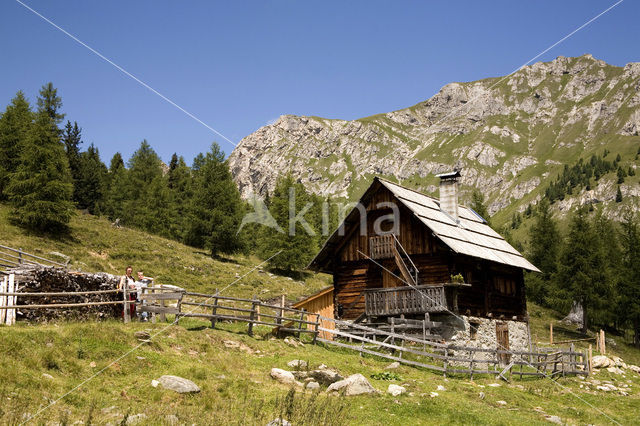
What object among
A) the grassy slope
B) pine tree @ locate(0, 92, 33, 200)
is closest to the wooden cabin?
the grassy slope

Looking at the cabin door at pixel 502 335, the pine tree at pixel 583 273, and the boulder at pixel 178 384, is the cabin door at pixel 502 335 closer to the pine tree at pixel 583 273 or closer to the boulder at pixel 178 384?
the boulder at pixel 178 384

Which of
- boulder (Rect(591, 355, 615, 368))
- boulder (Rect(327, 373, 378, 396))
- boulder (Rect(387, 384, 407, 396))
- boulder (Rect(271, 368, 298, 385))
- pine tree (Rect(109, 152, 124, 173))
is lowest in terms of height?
boulder (Rect(591, 355, 615, 368))

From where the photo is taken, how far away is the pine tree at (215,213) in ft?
177

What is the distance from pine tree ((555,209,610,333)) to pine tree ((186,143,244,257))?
110ft

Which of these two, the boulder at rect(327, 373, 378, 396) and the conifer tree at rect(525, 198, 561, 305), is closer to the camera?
the boulder at rect(327, 373, 378, 396)

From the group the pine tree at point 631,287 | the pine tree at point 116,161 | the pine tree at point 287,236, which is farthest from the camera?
the pine tree at point 116,161

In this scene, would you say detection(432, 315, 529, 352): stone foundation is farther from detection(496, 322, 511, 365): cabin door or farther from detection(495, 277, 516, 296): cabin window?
detection(495, 277, 516, 296): cabin window

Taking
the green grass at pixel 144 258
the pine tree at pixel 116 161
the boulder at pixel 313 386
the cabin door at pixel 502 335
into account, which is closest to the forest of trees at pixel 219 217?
the green grass at pixel 144 258

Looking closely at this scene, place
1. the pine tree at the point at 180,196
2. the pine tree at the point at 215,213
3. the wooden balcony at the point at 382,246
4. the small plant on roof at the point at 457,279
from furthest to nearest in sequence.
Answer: the pine tree at the point at 180,196 → the pine tree at the point at 215,213 → the wooden balcony at the point at 382,246 → the small plant on roof at the point at 457,279

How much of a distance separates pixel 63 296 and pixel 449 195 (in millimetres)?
22803

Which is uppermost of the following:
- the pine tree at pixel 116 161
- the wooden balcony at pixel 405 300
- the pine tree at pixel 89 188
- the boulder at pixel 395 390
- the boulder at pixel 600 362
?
the pine tree at pixel 116 161

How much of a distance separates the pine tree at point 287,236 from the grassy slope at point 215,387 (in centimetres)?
3419

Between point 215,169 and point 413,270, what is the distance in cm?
3613

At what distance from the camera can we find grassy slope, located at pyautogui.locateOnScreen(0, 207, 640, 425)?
9.96m
